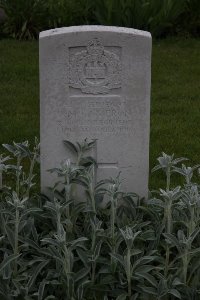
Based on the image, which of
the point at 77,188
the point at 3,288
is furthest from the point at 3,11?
the point at 3,288

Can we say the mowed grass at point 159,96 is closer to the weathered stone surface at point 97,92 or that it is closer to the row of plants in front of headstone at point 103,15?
the row of plants in front of headstone at point 103,15

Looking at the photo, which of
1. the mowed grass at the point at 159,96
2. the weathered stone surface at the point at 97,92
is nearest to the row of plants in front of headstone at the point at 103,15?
the mowed grass at the point at 159,96

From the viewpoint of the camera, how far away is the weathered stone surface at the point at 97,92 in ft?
15.5

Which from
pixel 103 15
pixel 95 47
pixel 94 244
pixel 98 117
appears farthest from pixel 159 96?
pixel 94 244

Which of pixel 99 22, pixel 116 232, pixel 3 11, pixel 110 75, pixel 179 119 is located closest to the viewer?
pixel 116 232

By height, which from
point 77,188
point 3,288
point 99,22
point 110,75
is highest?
point 99,22

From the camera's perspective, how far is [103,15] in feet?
34.9

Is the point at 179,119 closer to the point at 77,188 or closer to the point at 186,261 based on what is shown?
the point at 77,188

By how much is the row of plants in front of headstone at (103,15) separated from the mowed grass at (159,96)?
13.7 inches

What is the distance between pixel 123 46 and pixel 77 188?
3.22ft

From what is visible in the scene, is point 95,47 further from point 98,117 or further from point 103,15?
point 103,15

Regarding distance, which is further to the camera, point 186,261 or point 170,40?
point 170,40

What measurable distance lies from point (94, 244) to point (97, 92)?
1.00 meters

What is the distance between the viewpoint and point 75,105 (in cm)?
483
